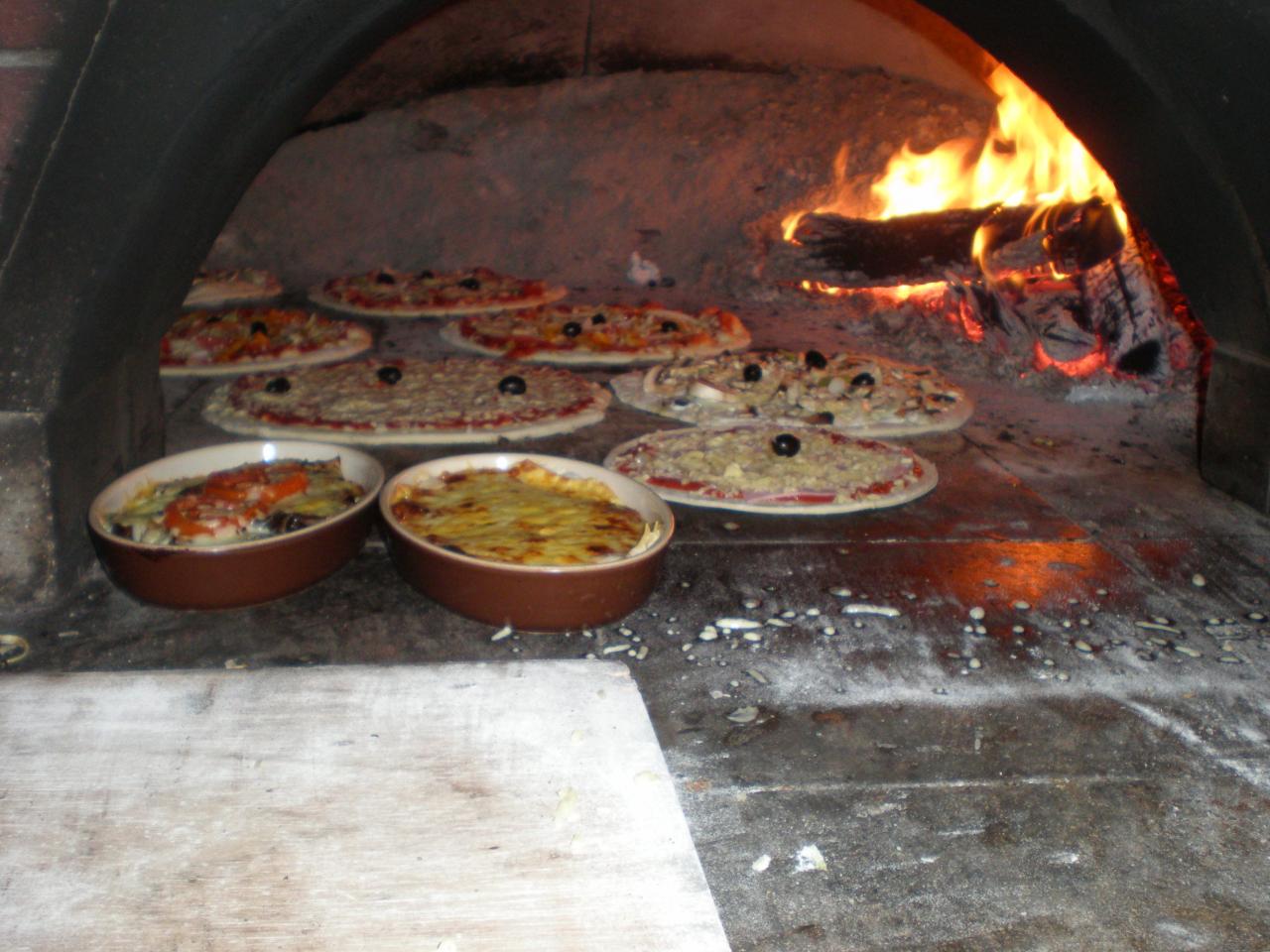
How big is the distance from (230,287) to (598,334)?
236 cm

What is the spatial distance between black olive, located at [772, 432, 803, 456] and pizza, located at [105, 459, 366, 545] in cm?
148

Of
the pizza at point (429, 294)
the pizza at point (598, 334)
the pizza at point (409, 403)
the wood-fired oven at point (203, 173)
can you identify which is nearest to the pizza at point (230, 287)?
the pizza at point (429, 294)

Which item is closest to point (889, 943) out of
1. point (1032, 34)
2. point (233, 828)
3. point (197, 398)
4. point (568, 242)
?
point (233, 828)

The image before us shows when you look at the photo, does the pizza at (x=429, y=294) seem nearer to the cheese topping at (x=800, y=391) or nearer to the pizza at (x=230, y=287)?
the pizza at (x=230, y=287)

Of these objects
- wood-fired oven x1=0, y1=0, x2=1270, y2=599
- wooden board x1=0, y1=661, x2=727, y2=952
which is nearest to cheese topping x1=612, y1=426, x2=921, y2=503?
wood-fired oven x1=0, y1=0, x2=1270, y2=599

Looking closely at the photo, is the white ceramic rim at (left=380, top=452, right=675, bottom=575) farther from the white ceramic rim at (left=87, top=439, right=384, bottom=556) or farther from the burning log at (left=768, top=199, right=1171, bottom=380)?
the burning log at (left=768, top=199, right=1171, bottom=380)

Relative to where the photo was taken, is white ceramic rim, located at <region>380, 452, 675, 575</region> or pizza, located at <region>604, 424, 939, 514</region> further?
pizza, located at <region>604, 424, 939, 514</region>

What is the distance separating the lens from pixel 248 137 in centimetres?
320

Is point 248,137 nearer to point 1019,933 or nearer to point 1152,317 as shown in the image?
point 1019,933

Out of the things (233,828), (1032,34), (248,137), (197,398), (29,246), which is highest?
(1032,34)

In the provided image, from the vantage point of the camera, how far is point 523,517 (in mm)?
2973

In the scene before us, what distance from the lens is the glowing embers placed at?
5.67 meters

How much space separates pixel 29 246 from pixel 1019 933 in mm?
2644

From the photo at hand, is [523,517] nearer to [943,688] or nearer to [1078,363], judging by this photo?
[943,688]
